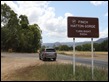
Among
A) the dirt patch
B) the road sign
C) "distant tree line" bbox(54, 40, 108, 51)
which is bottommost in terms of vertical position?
the dirt patch

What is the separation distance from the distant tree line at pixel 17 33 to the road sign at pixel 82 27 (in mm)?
37874

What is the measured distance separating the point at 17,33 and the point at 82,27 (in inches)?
1839

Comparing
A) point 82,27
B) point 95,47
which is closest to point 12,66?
point 82,27

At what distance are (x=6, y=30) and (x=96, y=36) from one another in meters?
39.2

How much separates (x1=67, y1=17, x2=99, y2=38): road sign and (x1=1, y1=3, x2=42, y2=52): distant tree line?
37874mm

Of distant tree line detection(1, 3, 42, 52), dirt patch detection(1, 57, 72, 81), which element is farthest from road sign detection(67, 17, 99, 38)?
distant tree line detection(1, 3, 42, 52)

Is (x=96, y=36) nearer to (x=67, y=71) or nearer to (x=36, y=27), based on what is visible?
(x=67, y=71)

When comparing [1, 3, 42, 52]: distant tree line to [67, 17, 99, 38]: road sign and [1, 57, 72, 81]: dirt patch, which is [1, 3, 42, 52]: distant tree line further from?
[67, 17, 99, 38]: road sign

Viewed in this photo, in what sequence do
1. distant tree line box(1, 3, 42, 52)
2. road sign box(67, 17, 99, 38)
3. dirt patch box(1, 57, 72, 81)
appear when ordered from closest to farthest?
road sign box(67, 17, 99, 38), dirt patch box(1, 57, 72, 81), distant tree line box(1, 3, 42, 52)

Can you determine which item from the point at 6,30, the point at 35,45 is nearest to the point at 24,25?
the point at 35,45

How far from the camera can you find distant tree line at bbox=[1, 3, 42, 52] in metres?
55.4

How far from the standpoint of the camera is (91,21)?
16422 mm

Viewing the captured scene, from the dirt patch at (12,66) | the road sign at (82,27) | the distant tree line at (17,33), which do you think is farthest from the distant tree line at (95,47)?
the road sign at (82,27)

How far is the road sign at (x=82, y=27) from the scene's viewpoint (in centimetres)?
1623
